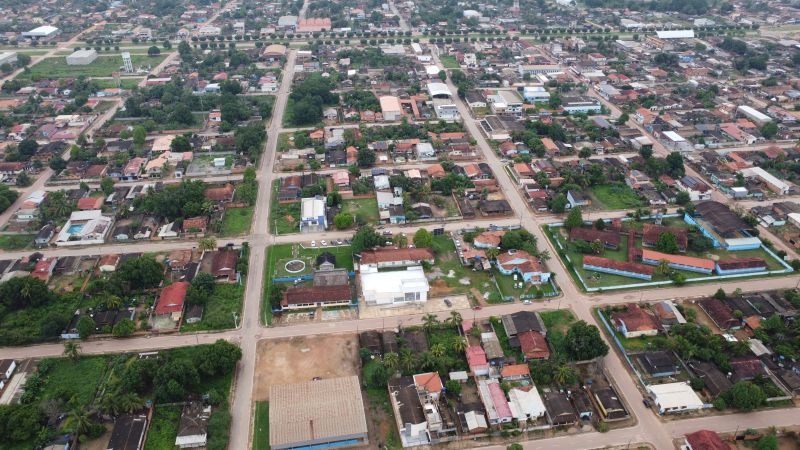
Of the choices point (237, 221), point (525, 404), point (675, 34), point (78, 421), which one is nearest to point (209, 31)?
point (237, 221)

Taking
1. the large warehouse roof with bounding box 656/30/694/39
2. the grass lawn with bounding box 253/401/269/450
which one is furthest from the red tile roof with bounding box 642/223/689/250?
the large warehouse roof with bounding box 656/30/694/39

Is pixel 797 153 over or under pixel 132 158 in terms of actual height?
over

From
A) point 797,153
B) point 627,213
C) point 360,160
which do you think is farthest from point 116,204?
point 797,153

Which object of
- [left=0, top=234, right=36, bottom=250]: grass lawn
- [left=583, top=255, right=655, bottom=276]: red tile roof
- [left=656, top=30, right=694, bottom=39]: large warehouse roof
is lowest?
[left=0, top=234, right=36, bottom=250]: grass lawn

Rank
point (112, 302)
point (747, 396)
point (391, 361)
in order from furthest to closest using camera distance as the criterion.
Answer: point (112, 302) → point (391, 361) → point (747, 396)

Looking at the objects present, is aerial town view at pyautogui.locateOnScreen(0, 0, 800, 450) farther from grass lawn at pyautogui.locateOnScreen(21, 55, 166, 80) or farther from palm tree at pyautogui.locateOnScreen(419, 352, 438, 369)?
grass lawn at pyautogui.locateOnScreen(21, 55, 166, 80)

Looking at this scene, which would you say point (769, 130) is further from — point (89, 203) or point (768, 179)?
point (89, 203)

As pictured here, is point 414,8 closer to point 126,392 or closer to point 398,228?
point 398,228
